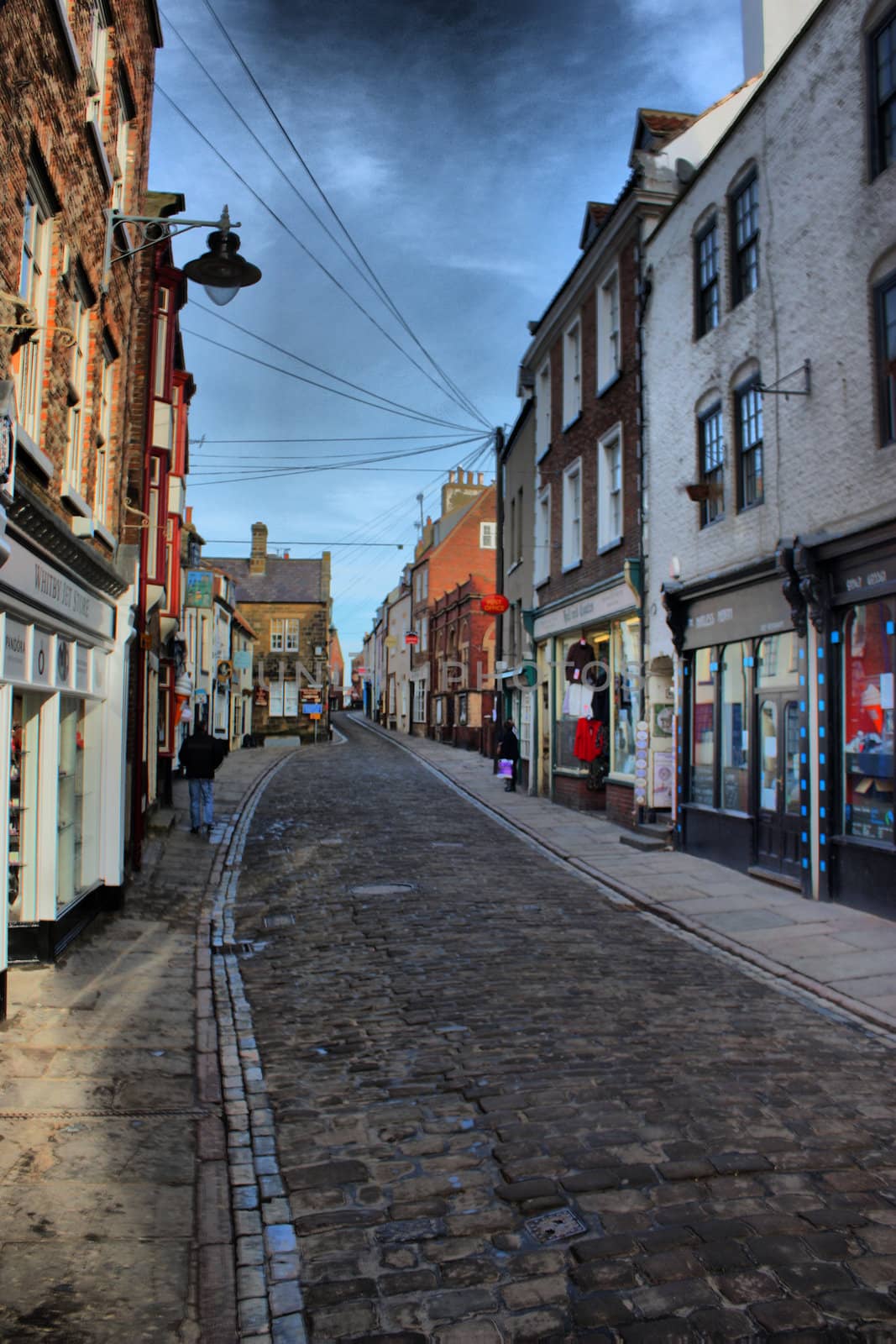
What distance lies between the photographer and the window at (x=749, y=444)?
13.2 m

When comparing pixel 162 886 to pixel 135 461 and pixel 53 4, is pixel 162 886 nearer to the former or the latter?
pixel 135 461

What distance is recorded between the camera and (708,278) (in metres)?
14.9

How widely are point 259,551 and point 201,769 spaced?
45.1m

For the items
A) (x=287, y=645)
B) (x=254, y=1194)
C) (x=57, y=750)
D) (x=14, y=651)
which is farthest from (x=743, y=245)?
(x=287, y=645)

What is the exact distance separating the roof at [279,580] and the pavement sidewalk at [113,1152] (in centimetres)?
4981

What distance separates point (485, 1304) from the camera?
346cm

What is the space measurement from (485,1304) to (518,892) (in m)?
8.13

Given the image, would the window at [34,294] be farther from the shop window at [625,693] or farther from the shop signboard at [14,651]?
the shop window at [625,693]

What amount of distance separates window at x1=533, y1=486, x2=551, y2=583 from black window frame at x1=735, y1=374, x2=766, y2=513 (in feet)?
30.7

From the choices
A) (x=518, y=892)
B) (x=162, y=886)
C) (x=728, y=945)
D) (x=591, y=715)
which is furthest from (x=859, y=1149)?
(x=591, y=715)

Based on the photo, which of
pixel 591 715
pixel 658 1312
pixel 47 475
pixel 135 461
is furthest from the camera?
pixel 591 715

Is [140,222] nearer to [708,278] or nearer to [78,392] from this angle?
[78,392]

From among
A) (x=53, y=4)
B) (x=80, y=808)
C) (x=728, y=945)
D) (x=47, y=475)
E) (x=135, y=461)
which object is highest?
(x=53, y=4)

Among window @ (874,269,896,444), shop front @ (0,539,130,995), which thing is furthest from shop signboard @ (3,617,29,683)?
window @ (874,269,896,444)
